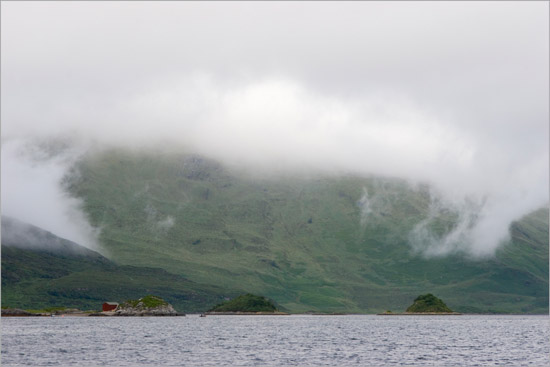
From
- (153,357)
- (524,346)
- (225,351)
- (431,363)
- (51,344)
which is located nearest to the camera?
(431,363)

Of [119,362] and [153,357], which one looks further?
[153,357]

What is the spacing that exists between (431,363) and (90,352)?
231 feet

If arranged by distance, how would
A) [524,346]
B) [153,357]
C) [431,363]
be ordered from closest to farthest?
[431,363] < [153,357] < [524,346]

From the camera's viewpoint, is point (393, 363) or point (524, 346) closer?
point (393, 363)

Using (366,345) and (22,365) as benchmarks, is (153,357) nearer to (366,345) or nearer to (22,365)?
(22,365)

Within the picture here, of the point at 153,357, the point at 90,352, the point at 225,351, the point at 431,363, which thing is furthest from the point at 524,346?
the point at 90,352

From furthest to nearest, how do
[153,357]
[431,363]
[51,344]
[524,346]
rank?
[51,344] < [524,346] < [153,357] < [431,363]

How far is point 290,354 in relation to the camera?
130625 millimetres

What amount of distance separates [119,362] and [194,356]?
16.3 metres

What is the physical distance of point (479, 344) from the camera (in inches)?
6378

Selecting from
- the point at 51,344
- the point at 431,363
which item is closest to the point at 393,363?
the point at 431,363

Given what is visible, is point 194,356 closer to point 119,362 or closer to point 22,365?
point 119,362

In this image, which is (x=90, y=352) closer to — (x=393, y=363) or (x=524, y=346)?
(x=393, y=363)

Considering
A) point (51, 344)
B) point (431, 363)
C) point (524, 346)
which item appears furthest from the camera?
point (51, 344)
